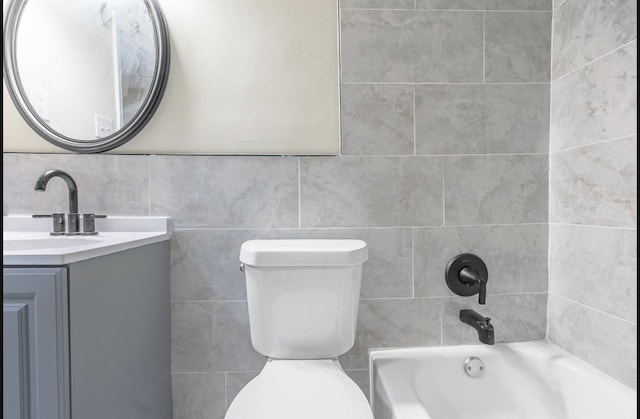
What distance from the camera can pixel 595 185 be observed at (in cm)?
115

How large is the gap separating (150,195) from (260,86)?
0.56 metres

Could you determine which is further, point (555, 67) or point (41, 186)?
point (555, 67)

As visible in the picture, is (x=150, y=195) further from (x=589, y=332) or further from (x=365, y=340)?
(x=589, y=332)

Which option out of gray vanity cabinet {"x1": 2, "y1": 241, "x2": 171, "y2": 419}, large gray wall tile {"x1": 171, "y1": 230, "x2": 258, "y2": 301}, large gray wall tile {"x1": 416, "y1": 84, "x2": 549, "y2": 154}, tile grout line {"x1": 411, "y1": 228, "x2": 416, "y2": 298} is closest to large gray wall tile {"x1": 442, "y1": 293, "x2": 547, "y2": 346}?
tile grout line {"x1": 411, "y1": 228, "x2": 416, "y2": 298}

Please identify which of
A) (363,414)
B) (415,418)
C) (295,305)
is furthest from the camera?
(295,305)

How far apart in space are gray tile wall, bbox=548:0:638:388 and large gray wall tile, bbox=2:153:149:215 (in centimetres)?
150

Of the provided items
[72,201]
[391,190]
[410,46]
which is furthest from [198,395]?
[410,46]

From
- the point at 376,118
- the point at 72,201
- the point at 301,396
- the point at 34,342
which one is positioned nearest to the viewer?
the point at 34,342

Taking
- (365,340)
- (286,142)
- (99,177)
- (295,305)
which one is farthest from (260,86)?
(365,340)

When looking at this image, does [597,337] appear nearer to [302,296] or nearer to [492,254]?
[492,254]

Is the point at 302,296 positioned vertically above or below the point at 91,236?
below

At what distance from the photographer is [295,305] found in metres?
1.13

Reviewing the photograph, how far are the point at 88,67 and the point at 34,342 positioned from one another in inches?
38.0

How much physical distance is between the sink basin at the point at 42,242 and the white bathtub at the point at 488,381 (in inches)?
41.8
